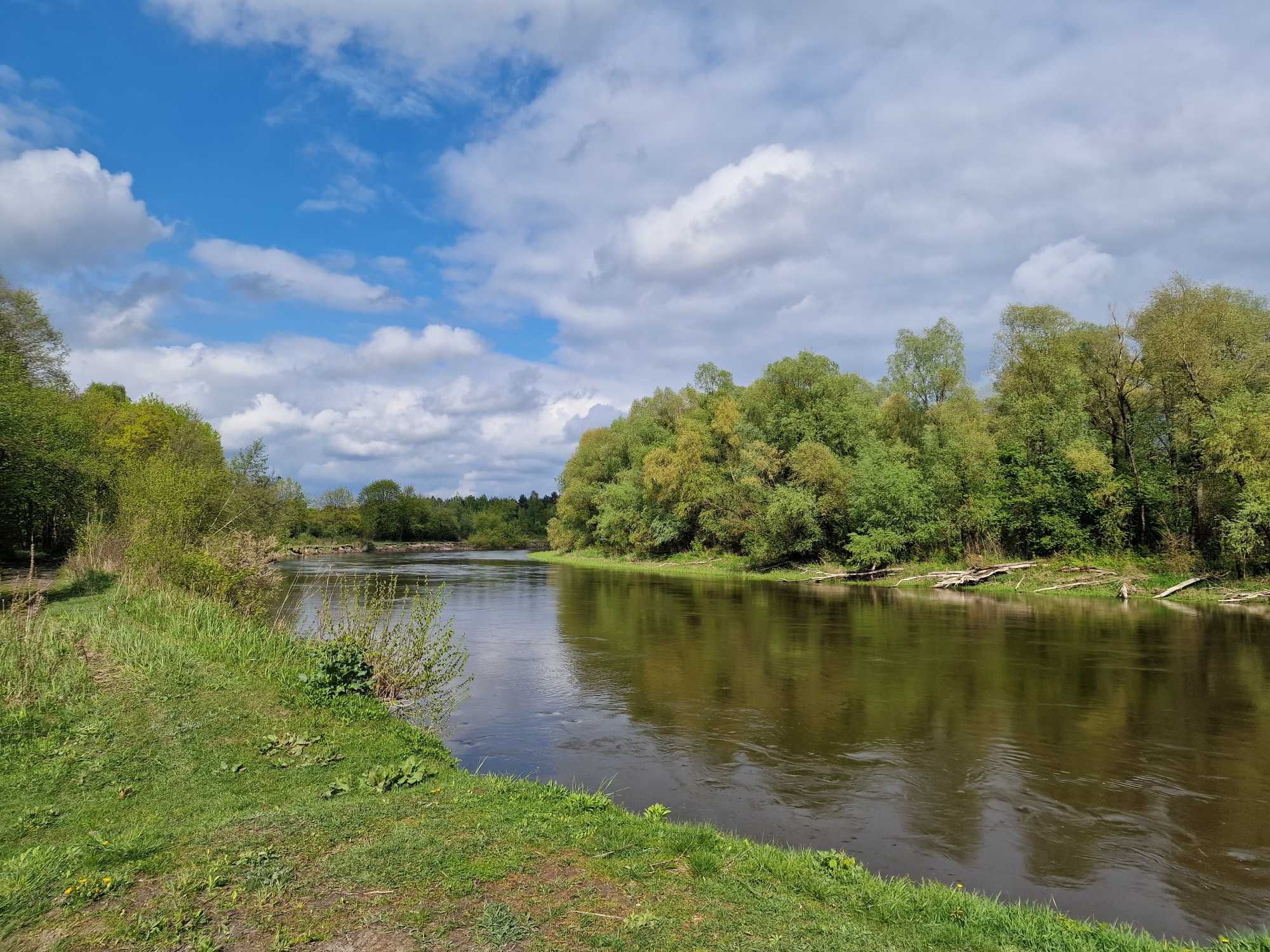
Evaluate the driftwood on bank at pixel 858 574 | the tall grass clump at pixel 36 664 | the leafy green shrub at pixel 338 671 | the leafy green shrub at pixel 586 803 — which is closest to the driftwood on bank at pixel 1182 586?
the driftwood on bank at pixel 858 574

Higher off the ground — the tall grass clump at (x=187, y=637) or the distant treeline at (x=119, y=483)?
the distant treeline at (x=119, y=483)

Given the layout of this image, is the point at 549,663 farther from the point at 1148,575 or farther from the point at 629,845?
the point at 1148,575

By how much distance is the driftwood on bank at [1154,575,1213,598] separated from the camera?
3050cm

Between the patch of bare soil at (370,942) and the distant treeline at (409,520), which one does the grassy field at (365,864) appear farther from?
the distant treeline at (409,520)

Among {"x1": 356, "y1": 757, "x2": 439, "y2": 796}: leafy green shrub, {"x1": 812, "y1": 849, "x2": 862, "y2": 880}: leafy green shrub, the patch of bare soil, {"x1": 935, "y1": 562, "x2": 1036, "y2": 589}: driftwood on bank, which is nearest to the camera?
the patch of bare soil

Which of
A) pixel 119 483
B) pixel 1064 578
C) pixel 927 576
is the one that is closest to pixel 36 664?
pixel 119 483

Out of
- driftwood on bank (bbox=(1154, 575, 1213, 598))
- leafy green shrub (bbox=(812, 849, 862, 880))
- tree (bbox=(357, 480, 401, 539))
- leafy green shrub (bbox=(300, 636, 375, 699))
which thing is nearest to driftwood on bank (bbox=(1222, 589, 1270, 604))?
driftwood on bank (bbox=(1154, 575, 1213, 598))

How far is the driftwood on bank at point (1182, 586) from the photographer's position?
30500 mm

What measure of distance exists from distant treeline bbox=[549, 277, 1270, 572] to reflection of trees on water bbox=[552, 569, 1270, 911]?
979 centimetres

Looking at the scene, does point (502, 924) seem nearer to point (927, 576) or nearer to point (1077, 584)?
point (1077, 584)

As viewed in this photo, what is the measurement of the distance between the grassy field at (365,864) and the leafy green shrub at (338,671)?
5.28 ft

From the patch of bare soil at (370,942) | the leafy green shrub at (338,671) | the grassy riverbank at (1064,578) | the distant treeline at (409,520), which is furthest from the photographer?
the distant treeline at (409,520)

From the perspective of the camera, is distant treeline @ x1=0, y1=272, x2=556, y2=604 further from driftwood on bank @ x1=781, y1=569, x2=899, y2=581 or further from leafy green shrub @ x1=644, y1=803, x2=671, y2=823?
driftwood on bank @ x1=781, y1=569, x2=899, y2=581

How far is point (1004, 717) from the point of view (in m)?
13.2
